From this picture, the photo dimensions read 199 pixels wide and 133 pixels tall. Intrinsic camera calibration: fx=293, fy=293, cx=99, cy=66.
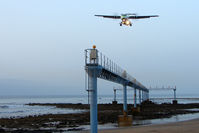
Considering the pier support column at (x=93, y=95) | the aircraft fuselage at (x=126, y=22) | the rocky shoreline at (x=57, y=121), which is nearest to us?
the pier support column at (x=93, y=95)

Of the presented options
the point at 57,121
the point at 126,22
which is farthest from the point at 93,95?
the point at 57,121

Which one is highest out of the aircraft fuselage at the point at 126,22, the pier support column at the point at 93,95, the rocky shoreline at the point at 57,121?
the aircraft fuselage at the point at 126,22

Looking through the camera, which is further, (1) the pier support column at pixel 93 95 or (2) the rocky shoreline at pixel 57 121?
(2) the rocky shoreline at pixel 57 121

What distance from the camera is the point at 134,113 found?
45312 mm

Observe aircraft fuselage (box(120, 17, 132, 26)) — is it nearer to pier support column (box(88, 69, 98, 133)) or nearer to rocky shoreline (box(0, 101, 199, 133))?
rocky shoreline (box(0, 101, 199, 133))

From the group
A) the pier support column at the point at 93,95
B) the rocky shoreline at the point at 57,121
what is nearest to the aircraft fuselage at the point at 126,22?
the rocky shoreline at the point at 57,121

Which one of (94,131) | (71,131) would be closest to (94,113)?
(94,131)

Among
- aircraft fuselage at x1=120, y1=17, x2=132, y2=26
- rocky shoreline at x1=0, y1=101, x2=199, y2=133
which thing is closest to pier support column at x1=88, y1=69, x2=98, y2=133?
rocky shoreline at x1=0, y1=101, x2=199, y2=133

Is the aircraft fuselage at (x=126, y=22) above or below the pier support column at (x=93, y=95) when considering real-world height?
above

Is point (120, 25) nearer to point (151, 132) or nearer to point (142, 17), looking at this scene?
point (142, 17)

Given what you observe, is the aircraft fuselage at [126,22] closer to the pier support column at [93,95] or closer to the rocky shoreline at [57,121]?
the rocky shoreline at [57,121]

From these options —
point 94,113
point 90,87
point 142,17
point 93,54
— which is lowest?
point 94,113

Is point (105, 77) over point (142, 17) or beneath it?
beneath

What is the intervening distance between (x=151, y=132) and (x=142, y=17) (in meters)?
22.8
